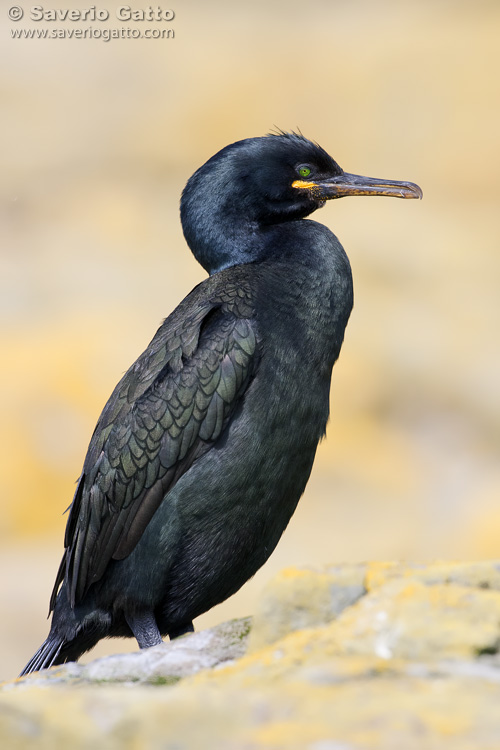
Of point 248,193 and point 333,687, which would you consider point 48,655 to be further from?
point 333,687

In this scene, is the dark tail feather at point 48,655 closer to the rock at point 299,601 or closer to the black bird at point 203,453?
the black bird at point 203,453

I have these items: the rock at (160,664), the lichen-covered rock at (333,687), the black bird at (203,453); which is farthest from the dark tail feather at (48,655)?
the lichen-covered rock at (333,687)

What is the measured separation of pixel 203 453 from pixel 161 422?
215 mm

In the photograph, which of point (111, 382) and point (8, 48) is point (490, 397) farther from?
point (8, 48)

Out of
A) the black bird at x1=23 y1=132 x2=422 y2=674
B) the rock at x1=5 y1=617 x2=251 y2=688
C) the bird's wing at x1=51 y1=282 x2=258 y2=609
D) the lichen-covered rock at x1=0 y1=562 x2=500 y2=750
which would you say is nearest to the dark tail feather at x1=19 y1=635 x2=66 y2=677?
the black bird at x1=23 y1=132 x2=422 y2=674

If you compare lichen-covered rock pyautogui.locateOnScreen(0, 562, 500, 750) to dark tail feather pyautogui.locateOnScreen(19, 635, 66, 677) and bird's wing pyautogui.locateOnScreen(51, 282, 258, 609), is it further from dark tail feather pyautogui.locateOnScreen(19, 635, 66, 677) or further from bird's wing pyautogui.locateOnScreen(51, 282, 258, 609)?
dark tail feather pyautogui.locateOnScreen(19, 635, 66, 677)

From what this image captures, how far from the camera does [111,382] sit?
12.3m

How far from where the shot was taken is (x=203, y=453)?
14.5 ft

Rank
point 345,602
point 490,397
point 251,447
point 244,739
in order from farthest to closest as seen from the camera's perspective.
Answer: point 490,397, point 251,447, point 345,602, point 244,739

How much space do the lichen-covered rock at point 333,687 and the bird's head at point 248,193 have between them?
235 cm

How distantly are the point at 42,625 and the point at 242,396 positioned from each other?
7458mm

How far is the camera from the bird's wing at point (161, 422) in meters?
4.41

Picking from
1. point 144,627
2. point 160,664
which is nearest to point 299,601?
point 160,664

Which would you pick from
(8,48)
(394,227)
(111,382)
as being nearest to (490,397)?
(394,227)
